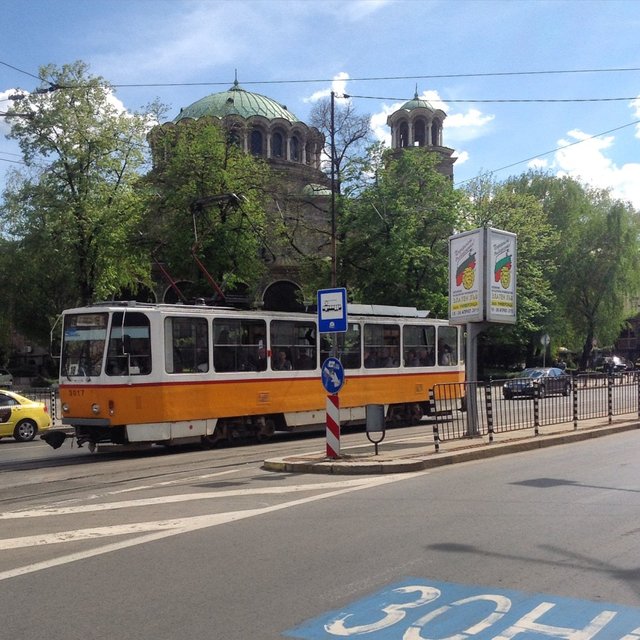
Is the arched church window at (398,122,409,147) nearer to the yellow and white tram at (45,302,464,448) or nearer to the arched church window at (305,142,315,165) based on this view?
the arched church window at (305,142,315,165)

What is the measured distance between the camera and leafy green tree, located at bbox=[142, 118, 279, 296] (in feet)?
107

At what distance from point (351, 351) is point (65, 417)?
730 cm

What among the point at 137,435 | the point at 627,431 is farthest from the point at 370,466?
the point at 627,431

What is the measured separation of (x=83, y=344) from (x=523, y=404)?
31.2 feet

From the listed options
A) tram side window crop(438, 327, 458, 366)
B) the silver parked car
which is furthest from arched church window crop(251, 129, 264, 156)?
the silver parked car

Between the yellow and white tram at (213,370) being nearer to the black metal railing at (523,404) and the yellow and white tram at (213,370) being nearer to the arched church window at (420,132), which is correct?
the black metal railing at (523,404)

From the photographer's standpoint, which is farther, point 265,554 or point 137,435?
point 137,435

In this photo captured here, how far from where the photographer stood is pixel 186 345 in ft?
51.7

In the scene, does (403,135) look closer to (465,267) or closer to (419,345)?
(419,345)

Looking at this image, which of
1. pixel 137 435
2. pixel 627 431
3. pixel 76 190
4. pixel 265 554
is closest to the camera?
pixel 265 554

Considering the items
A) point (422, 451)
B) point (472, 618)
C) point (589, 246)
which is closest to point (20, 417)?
point (422, 451)

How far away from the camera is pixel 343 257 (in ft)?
135

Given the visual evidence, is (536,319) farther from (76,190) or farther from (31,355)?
(31,355)

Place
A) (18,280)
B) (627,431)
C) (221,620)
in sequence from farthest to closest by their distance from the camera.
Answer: (18,280)
(627,431)
(221,620)
